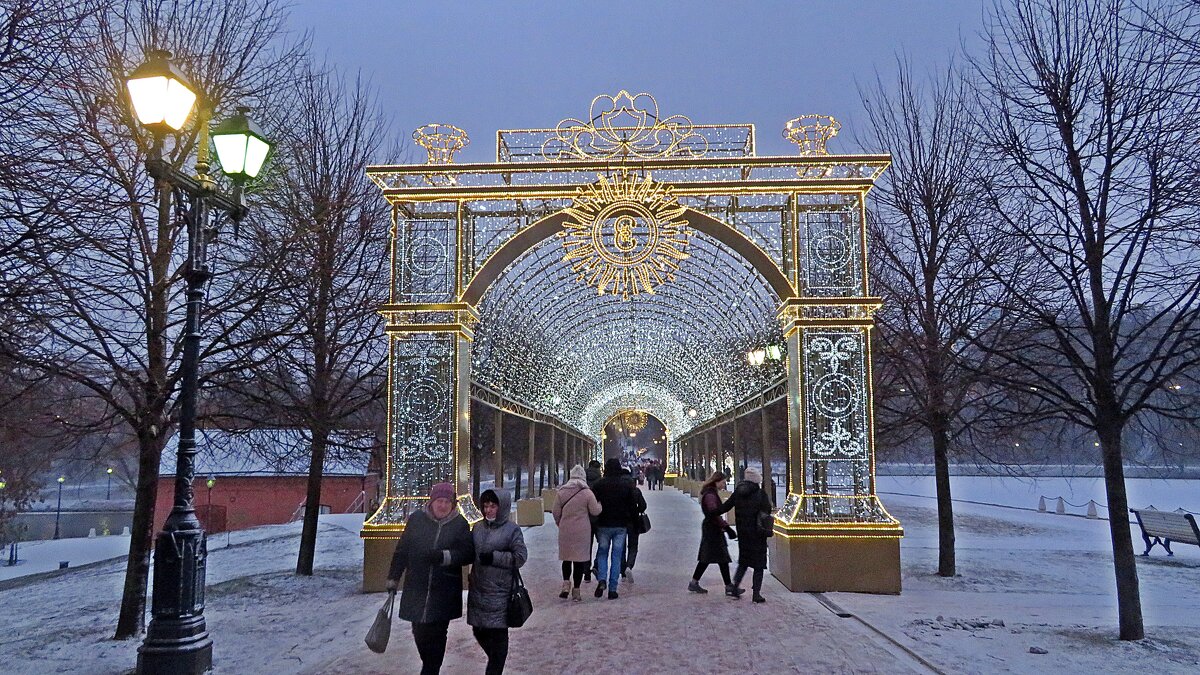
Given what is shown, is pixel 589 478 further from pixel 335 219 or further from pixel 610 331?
pixel 610 331

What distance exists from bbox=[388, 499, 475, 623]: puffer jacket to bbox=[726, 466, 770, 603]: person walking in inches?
204

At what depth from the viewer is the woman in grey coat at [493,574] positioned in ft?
19.3

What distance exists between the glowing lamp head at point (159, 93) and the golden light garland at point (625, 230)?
7.14 m

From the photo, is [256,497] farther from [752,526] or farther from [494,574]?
[494,574]

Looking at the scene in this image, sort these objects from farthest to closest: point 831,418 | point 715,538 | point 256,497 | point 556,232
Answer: point 256,497 → point 556,232 → point 831,418 → point 715,538

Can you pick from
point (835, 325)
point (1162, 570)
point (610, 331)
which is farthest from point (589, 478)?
point (610, 331)

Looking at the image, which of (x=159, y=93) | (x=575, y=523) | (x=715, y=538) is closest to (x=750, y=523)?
(x=715, y=538)

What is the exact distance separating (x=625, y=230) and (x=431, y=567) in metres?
7.64

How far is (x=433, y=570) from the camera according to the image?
568 centimetres

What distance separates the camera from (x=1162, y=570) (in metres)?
14.5

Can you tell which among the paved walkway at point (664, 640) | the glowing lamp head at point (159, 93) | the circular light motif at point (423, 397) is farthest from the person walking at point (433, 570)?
the circular light motif at point (423, 397)

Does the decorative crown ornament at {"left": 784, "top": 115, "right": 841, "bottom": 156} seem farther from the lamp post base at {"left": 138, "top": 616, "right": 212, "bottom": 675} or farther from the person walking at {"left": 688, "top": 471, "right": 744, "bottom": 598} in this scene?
the lamp post base at {"left": 138, "top": 616, "right": 212, "bottom": 675}

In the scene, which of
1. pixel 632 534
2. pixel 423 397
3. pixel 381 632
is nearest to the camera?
pixel 381 632

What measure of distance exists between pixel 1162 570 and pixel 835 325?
8.56 m
